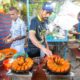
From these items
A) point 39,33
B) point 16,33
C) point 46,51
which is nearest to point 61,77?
point 46,51

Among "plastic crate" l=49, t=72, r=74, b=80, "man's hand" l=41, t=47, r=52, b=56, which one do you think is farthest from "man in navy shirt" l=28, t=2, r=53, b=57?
"plastic crate" l=49, t=72, r=74, b=80

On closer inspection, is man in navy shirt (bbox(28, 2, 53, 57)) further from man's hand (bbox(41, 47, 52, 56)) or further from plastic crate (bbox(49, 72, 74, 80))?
plastic crate (bbox(49, 72, 74, 80))

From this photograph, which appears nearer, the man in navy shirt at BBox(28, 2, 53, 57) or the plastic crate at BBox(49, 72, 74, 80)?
the plastic crate at BBox(49, 72, 74, 80)

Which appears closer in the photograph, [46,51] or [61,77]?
[61,77]

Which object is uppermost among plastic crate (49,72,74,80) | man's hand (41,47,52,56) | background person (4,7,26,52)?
background person (4,7,26,52)

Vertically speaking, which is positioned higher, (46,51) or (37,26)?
(37,26)

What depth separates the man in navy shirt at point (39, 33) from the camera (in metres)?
2.56

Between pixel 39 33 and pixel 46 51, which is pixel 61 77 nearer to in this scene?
pixel 46 51

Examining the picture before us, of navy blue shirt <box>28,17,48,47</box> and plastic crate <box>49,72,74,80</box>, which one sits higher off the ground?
navy blue shirt <box>28,17,48,47</box>

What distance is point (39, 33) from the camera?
2586 mm

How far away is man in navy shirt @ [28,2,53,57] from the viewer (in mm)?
2559

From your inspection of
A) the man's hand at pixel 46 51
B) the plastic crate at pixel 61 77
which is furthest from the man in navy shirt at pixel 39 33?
the plastic crate at pixel 61 77

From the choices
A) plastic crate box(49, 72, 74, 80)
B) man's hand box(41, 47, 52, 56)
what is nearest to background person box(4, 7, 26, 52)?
man's hand box(41, 47, 52, 56)

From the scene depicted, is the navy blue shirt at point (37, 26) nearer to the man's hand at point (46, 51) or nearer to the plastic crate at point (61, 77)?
the man's hand at point (46, 51)
